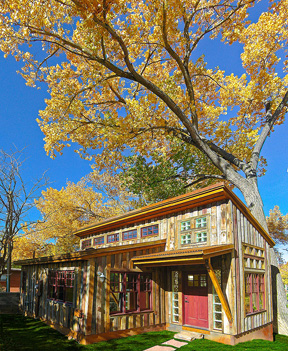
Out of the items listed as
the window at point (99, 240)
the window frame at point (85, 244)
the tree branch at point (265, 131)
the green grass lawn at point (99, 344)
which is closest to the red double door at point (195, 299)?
the green grass lawn at point (99, 344)

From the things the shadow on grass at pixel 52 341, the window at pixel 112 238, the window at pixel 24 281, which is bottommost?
the shadow on grass at pixel 52 341

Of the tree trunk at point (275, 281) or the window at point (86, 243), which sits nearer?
the tree trunk at point (275, 281)

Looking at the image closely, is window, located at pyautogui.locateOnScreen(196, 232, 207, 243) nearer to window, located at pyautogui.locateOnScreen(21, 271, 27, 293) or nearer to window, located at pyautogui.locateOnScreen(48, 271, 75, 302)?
window, located at pyautogui.locateOnScreen(48, 271, 75, 302)

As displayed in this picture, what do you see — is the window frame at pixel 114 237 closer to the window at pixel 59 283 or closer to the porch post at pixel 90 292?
the window at pixel 59 283

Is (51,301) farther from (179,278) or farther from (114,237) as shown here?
(179,278)

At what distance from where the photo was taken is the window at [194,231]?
9.82m

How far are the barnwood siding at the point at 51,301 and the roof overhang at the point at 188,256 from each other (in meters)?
2.19

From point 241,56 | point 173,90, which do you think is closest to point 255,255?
point 173,90

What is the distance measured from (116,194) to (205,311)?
18179 mm

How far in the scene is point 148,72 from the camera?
1656 centimetres

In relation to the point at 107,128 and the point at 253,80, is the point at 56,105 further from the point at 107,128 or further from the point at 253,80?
the point at 253,80

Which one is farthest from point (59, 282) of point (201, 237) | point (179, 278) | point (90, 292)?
point (201, 237)

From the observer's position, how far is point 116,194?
2686cm

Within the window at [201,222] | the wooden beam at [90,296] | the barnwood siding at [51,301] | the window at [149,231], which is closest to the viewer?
the wooden beam at [90,296]
